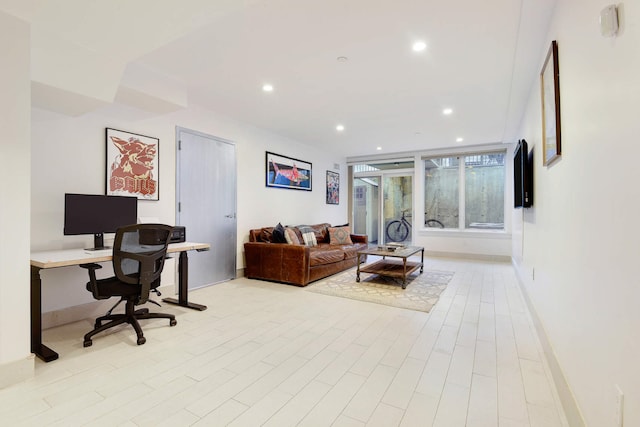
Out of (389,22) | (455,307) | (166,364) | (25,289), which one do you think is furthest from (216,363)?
(389,22)

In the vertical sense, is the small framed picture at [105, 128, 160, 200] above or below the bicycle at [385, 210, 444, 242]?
above

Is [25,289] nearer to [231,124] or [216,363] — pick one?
[216,363]

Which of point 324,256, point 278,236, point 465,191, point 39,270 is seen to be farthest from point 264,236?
point 465,191

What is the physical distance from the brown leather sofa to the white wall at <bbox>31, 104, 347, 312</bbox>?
233mm

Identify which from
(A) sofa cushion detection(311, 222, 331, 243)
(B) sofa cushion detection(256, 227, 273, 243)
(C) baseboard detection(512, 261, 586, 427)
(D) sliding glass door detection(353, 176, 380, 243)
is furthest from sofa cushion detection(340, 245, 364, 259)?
(C) baseboard detection(512, 261, 586, 427)

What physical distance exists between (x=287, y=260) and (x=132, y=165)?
7.42 feet

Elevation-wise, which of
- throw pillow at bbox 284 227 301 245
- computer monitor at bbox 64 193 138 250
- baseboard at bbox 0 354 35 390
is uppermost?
computer monitor at bbox 64 193 138 250

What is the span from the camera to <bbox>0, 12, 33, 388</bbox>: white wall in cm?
192

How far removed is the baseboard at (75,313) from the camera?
111 inches

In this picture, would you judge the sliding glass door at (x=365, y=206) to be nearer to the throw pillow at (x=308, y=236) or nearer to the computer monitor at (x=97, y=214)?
the throw pillow at (x=308, y=236)

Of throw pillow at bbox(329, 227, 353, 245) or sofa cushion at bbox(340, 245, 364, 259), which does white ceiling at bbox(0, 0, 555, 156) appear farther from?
throw pillow at bbox(329, 227, 353, 245)

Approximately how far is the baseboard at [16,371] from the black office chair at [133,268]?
437 mm

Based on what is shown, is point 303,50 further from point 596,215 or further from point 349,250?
point 349,250

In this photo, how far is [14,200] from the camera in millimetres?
1964
